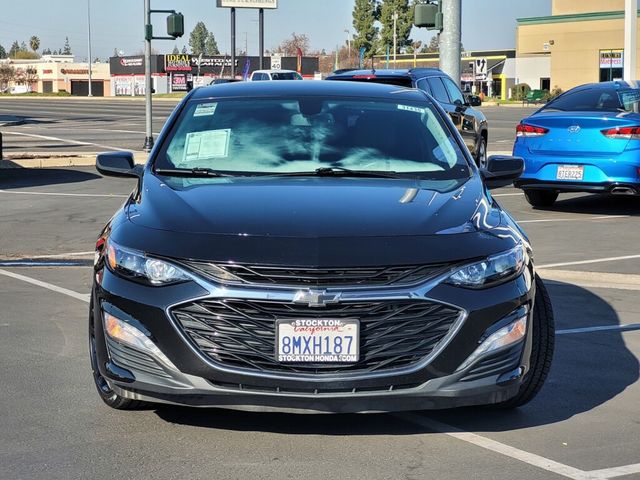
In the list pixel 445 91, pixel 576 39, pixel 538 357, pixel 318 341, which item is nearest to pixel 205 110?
pixel 318 341

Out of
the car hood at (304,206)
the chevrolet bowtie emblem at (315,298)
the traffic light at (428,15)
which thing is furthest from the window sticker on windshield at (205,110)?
the traffic light at (428,15)

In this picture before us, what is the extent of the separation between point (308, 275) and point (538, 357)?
141 cm

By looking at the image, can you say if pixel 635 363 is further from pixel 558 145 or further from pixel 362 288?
pixel 558 145

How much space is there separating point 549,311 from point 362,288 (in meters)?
1.38

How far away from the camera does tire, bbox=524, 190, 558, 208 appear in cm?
1408

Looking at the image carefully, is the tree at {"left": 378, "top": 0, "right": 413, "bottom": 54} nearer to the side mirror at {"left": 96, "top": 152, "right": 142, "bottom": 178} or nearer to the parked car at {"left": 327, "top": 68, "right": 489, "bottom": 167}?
the parked car at {"left": 327, "top": 68, "right": 489, "bottom": 167}

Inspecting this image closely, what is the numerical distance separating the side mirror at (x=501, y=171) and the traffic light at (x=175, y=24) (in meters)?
18.3

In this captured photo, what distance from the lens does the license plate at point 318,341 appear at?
4.20 meters

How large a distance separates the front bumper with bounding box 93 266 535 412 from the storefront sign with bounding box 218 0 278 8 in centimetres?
3489

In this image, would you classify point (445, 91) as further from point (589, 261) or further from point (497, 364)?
point (497, 364)

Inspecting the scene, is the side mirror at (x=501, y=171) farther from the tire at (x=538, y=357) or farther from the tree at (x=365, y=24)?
the tree at (x=365, y=24)

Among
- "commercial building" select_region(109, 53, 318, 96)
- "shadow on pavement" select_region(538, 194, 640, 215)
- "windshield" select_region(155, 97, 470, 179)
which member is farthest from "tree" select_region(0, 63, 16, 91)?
"windshield" select_region(155, 97, 470, 179)

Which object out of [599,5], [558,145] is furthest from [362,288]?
[599,5]

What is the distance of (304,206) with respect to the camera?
4719 millimetres
